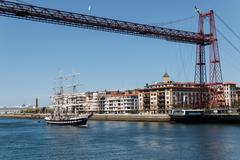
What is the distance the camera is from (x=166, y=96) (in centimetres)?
10181

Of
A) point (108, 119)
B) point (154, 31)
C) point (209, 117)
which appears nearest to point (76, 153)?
point (154, 31)

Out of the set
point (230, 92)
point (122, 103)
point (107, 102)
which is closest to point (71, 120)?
point (122, 103)

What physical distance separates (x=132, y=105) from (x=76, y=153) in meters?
86.0

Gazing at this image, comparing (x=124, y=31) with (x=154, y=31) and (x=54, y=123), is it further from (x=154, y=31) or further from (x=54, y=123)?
(x=54, y=123)

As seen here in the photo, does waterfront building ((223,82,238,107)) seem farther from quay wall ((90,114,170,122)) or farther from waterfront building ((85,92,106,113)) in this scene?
waterfront building ((85,92,106,113))

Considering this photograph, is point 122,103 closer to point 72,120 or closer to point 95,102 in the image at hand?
point 95,102

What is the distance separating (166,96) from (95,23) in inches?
2186

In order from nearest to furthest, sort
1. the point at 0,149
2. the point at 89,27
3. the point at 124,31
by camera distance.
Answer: the point at 0,149 < the point at 89,27 < the point at 124,31

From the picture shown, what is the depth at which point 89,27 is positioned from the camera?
48.8m

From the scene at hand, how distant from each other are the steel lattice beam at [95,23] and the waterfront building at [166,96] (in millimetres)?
40034

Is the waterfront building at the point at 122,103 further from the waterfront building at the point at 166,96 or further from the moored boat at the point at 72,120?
the moored boat at the point at 72,120

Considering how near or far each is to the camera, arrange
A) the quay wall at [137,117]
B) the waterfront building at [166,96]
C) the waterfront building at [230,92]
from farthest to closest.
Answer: the waterfront building at [230,92] → the waterfront building at [166,96] → the quay wall at [137,117]

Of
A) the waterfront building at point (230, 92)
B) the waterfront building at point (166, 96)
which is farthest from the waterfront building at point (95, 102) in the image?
the waterfront building at point (230, 92)

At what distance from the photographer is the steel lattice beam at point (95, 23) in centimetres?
4122
